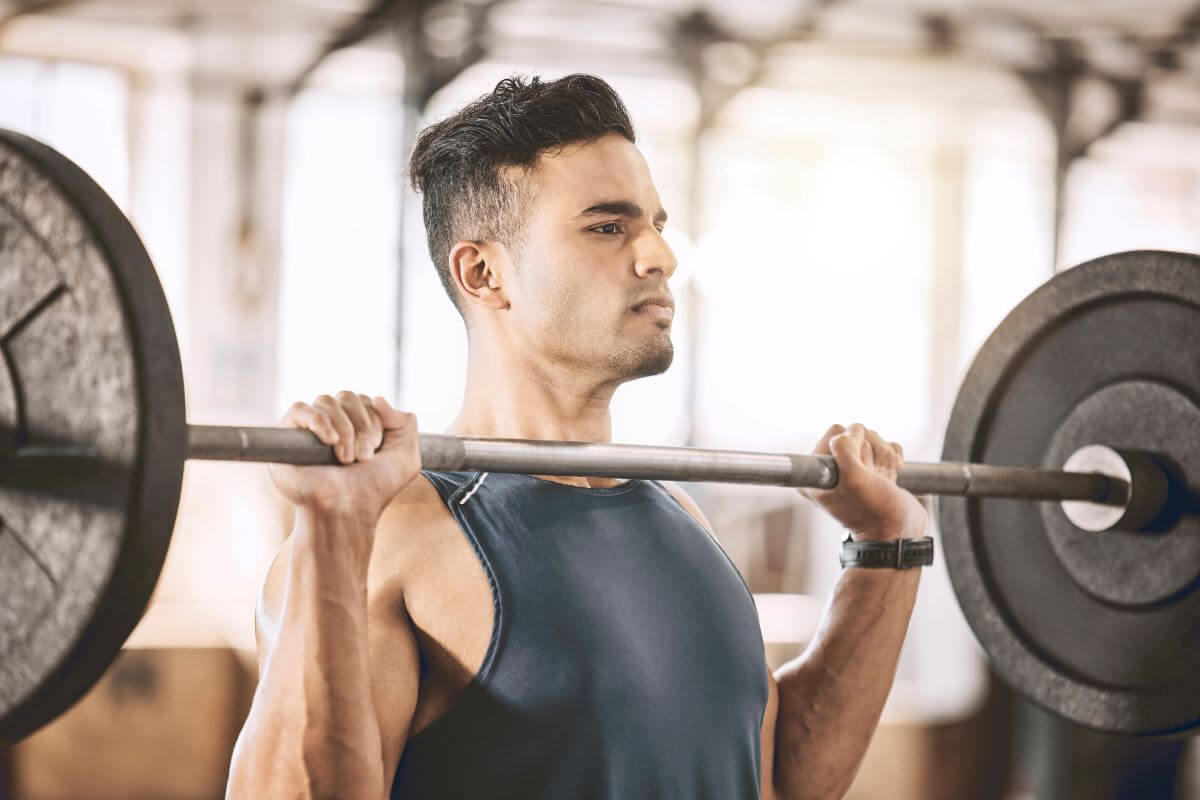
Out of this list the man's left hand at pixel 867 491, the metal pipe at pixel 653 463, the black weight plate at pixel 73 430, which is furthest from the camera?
the man's left hand at pixel 867 491

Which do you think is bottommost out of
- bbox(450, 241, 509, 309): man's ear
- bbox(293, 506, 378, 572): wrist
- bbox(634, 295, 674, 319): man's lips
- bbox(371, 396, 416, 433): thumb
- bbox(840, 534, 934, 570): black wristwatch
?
bbox(840, 534, 934, 570): black wristwatch

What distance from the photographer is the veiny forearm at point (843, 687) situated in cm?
176

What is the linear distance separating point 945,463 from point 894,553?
14 centimetres

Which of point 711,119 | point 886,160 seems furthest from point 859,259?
point 711,119

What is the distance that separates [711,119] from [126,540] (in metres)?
5.52

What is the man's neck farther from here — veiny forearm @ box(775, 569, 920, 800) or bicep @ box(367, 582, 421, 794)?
veiny forearm @ box(775, 569, 920, 800)

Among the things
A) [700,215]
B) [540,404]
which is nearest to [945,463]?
[540,404]

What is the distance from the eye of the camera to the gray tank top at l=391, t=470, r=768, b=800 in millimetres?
1365

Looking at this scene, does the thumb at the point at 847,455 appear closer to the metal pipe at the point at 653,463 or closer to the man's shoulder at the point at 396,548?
the metal pipe at the point at 653,463

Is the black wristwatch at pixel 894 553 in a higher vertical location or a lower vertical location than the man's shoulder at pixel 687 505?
lower

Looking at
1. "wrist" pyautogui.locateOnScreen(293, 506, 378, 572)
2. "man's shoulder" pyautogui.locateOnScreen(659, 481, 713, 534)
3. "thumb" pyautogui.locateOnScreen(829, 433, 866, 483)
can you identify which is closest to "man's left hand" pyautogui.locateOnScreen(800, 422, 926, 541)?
"thumb" pyautogui.locateOnScreen(829, 433, 866, 483)

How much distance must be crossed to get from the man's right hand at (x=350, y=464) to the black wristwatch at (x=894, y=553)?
0.75 meters

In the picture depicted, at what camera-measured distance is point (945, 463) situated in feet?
5.74

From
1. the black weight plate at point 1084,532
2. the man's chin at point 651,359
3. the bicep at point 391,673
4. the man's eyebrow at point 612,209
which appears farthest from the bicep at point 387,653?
the black weight plate at point 1084,532
